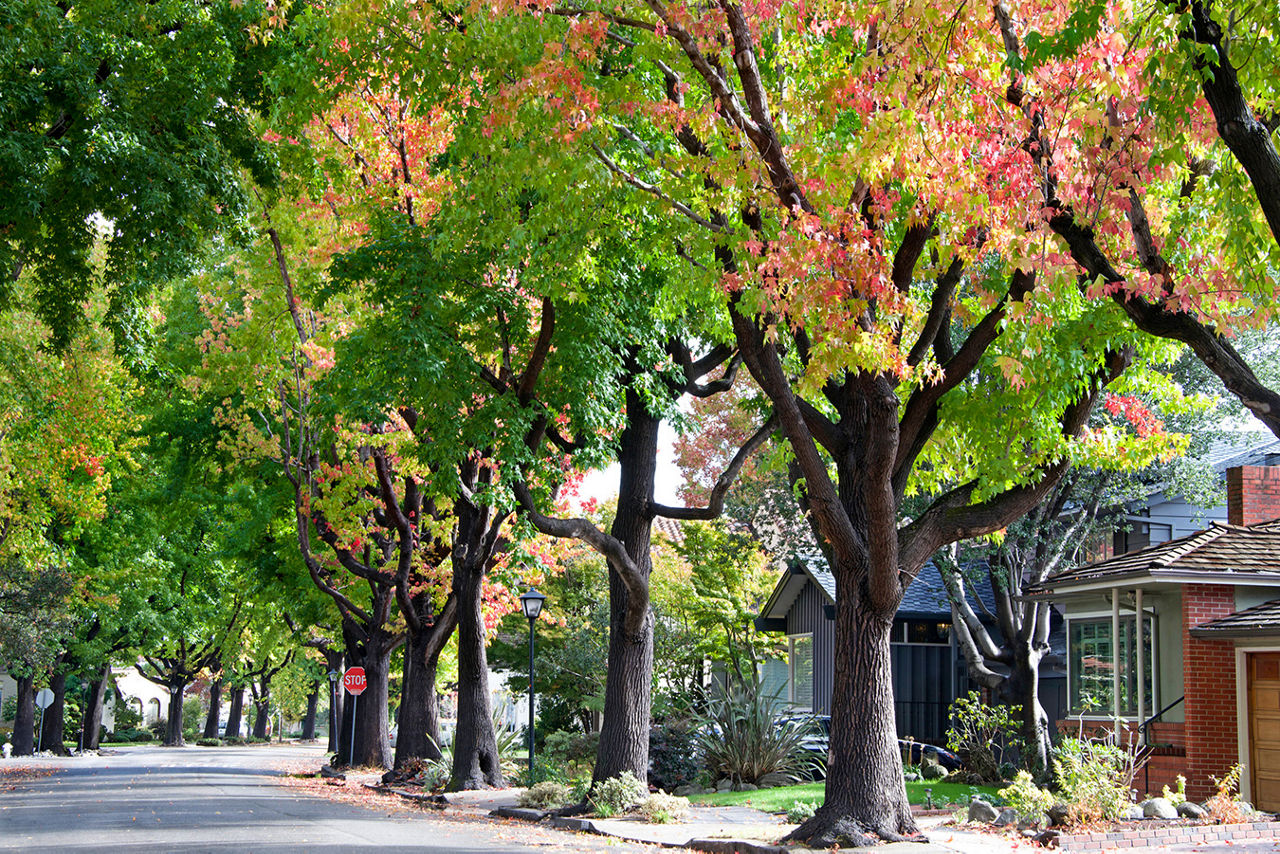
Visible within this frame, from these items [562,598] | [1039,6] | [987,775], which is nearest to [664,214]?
[1039,6]

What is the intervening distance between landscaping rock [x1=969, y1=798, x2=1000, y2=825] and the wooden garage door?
194 inches

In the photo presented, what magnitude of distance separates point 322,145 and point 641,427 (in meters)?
6.77

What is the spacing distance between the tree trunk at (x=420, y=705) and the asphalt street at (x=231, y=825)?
9.29 feet

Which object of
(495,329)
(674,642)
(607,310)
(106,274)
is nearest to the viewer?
(106,274)

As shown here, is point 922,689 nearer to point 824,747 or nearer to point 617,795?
point 824,747

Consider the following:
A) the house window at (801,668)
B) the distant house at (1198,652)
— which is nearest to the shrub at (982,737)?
the distant house at (1198,652)

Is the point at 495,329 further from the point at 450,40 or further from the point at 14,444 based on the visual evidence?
the point at 14,444

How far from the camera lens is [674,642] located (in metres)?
28.9

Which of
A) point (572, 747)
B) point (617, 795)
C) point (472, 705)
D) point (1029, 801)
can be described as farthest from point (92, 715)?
point (1029, 801)

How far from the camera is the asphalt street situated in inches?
516

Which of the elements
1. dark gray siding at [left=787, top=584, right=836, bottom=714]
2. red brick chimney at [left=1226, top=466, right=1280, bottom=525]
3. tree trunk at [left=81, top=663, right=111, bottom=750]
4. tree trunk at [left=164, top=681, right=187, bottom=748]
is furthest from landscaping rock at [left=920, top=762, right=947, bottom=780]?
tree trunk at [left=164, top=681, right=187, bottom=748]

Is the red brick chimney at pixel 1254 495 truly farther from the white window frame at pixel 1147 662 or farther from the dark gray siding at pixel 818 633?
the dark gray siding at pixel 818 633

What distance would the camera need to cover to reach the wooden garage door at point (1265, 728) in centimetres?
1650

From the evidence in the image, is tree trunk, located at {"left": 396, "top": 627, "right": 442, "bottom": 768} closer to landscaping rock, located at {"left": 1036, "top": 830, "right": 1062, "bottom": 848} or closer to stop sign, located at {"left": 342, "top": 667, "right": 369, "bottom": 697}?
stop sign, located at {"left": 342, "top": 667, "right": 369, "bottom": 697}
